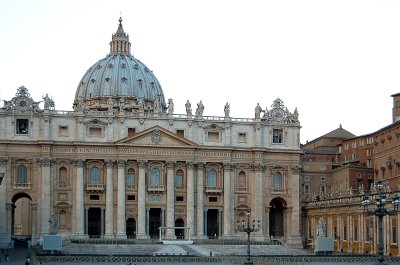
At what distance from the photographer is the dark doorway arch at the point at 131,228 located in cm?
10212

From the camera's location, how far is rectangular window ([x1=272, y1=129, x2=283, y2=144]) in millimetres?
107688

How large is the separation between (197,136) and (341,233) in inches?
866

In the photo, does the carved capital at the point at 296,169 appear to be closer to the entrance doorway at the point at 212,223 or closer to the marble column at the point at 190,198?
the entrance doorway at the point at 212,223

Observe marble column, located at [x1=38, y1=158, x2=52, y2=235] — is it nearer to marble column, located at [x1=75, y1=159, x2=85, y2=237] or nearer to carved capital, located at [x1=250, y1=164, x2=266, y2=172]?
marble column, located at [x1=75, y1=159, x2=85, y2=237]

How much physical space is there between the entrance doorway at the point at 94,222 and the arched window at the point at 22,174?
8.85 metres

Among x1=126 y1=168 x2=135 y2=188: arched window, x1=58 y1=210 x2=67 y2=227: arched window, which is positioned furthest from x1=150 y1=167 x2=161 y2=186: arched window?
x1=58 y1=210 x2=67 y2=227: arched window

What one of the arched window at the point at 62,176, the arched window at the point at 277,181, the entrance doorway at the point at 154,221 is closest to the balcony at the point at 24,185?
the arched window at the point at 62,176

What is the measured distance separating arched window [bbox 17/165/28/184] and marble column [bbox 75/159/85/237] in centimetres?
601

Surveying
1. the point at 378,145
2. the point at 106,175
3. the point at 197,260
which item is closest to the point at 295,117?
the point at 378,145

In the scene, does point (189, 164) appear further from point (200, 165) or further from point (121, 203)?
point (121, 203)

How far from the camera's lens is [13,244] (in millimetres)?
95500

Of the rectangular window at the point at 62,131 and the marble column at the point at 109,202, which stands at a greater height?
the rectangular window at the point at 62,131

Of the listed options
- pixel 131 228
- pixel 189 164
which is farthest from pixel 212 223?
pixel 131 228

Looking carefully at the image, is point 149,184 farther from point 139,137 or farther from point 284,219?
point 284,219
